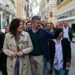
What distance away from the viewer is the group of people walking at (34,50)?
6.73 metres

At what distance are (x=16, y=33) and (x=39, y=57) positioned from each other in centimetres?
100

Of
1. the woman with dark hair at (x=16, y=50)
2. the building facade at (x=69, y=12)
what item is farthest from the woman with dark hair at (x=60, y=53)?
the building facade at (x=69, y=12)

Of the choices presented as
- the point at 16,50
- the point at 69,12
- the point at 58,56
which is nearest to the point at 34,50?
the point at 58,56

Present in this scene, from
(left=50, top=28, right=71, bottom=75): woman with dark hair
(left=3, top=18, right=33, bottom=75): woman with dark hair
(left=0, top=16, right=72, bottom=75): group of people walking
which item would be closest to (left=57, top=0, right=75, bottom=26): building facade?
(left=0, top=16, right=72, bottom=75): group of people walking

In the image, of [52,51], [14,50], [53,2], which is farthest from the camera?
[53,2]

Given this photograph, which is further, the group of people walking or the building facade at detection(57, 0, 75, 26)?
the building facade at detection(57, 0, 75, 26)

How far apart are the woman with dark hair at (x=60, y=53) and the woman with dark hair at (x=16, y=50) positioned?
2.23 ft

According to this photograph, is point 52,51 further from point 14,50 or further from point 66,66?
point 14,50

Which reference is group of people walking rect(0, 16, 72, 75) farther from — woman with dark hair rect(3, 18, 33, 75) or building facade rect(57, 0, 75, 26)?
building facade rect(57, 0, 75, 26)

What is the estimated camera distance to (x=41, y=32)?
25.1ft

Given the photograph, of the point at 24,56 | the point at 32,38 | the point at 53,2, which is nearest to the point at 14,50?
the point at 24,56

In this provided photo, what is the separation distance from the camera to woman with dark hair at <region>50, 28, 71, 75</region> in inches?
286

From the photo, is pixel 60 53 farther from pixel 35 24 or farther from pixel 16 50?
pixel 16 50

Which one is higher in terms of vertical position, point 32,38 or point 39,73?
point 32,38
